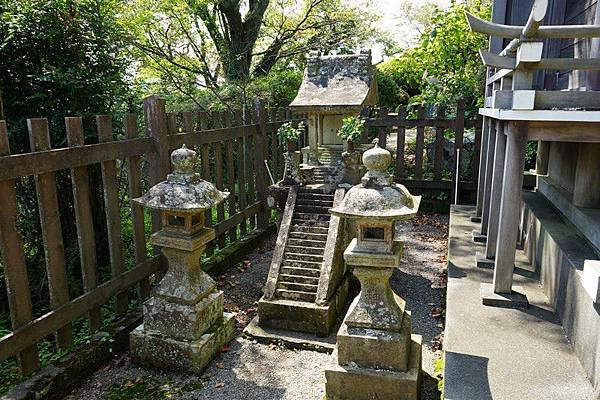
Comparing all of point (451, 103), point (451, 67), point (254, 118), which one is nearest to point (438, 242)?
point (254, 118)

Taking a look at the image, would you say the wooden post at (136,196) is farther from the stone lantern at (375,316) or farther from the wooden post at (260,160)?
the wooden post at (260,160)

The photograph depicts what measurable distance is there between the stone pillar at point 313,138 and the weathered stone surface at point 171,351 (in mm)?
3284

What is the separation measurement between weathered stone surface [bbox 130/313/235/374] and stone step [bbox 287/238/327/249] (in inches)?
66.2

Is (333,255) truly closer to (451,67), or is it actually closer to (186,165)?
(186,165)

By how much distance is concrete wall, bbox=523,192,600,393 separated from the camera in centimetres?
328

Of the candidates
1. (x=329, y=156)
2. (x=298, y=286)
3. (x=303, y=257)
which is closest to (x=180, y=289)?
(x=298, y=286)

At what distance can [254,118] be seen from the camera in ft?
25.7

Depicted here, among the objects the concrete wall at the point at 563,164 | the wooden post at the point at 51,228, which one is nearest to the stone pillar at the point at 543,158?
the concrete wall at the point at 563,164

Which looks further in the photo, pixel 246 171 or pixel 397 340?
pixel 246 171

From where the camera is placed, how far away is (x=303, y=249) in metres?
5.68

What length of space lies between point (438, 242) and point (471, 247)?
186 cm

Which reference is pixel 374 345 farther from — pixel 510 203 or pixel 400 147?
pixel 400 147

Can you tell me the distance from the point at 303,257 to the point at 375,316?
2005mm

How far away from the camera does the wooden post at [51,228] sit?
148 inches
